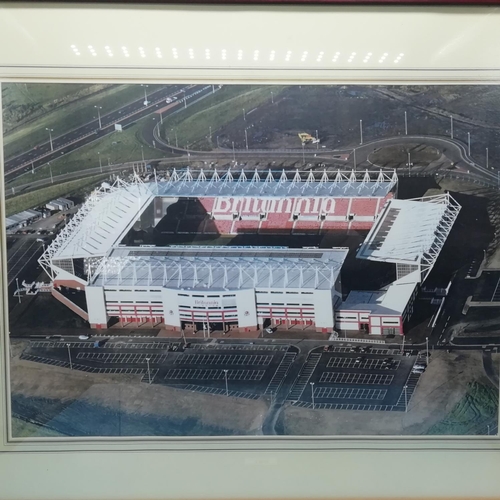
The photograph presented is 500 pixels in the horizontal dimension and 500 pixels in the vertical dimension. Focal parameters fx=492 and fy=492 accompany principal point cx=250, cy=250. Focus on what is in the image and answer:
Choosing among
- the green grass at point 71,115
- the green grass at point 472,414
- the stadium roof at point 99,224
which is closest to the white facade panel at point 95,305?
the stadium roof at point 99,224

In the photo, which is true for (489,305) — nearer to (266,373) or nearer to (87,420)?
(266,373)

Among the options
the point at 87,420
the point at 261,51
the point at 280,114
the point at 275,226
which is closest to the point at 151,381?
the point at 87,420

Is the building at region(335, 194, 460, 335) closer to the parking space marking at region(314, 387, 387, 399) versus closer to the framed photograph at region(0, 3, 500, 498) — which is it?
the framed photograph at region(0, 3, 500, 498)

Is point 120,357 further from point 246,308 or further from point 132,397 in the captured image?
point 246,308

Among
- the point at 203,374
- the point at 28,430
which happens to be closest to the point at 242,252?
the point at 203,374

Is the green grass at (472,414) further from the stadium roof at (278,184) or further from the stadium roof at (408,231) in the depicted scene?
the stadium roof at (278,184)

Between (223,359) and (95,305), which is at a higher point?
(95,305)
